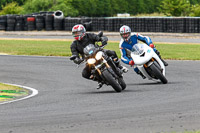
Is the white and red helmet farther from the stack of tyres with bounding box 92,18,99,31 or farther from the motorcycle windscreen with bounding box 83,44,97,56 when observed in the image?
the stack of tyres with bounding box 92,18,99,31

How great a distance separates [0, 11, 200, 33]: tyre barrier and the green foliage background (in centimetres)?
2474

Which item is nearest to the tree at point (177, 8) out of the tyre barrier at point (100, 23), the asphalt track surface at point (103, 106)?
the tyre barrier at point (100, 23)

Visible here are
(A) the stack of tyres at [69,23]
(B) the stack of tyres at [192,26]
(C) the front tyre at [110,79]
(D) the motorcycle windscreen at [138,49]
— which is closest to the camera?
(C) the front tyre at [110,79]

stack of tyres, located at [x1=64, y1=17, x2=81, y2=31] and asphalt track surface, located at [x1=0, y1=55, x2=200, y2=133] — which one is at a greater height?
asphalt track surface, located at [x1=0, y1=55, x2=200, y2=133]

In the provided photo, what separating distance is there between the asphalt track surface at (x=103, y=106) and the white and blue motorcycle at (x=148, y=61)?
0.30 metres

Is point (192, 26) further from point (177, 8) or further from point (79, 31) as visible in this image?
point (177, 8)

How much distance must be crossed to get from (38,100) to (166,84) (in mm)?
3530

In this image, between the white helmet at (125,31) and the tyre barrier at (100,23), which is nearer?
the white helmet at (125,31)

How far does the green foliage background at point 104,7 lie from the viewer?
205ft

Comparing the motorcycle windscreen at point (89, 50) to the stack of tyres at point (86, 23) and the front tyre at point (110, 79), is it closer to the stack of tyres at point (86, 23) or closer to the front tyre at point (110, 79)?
the front tyre at point (110, 79)

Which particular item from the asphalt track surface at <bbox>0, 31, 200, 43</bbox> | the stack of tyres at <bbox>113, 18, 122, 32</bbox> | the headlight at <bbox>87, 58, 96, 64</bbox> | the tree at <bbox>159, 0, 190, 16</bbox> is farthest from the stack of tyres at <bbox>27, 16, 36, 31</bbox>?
the headlight at <bbox>87, 58, 96, 64</bbox>

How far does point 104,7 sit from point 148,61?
2693 inches

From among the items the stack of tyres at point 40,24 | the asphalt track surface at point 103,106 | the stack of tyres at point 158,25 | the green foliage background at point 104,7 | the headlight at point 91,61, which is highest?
the headlight at point 91,61

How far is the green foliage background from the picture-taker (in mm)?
62562
